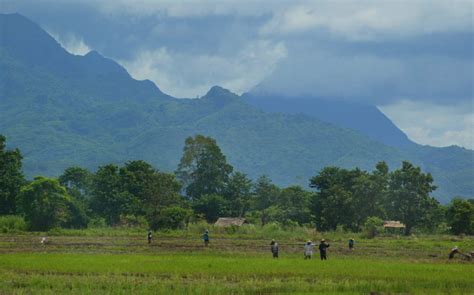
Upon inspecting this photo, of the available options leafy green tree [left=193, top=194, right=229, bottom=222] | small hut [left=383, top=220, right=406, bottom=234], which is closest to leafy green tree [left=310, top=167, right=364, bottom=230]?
leafy green tree [left=193, top=194, right=229, bottom=222]

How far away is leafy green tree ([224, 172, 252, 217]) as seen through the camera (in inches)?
3329

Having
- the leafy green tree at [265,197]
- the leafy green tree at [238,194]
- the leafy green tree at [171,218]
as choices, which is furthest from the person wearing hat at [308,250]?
the leafy green tree at [265,197]

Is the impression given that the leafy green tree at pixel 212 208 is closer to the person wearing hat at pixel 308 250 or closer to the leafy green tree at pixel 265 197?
the leafy green tree at pixel 265 197

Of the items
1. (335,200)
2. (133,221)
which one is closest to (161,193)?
(133,221)

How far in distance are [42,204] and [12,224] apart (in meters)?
3.46

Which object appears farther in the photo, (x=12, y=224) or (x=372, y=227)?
(x=372, y=227)

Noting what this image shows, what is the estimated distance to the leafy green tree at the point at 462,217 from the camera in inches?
2542

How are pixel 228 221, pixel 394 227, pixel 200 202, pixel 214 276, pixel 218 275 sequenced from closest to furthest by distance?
pixel 214 276, pixel 218 275, pixel 228 221, pixel 200 202, pixel 394 227

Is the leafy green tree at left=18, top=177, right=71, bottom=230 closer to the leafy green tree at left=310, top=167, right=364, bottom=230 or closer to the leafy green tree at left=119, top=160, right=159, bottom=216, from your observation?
the leafy green tree at left=119, top=160, right=159, bottom=216

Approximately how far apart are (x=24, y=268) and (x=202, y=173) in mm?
69489

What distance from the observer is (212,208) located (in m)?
79.8

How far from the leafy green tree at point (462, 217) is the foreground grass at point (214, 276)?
1466 inches

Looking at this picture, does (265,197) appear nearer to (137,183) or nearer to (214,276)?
(137,183)

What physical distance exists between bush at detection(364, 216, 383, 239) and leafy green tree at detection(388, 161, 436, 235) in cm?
341
